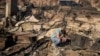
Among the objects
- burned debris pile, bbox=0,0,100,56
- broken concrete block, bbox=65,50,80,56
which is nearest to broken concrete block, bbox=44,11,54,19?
burned debris pile, bbox=0,0,100,56

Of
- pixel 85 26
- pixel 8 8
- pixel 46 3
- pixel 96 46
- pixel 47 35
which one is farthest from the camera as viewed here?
pixel 46 3

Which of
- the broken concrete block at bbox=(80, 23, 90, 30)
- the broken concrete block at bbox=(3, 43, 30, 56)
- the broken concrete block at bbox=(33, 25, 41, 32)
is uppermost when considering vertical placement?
the broken concrete block at bbox=(3, 43, 30, 56)

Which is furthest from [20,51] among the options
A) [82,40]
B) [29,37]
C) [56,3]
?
[56,3]

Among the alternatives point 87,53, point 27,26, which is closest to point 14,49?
point 87,53

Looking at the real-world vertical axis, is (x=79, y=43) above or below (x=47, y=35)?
above

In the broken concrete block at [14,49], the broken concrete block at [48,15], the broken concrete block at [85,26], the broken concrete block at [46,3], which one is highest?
the broken concrete block at [14,49]

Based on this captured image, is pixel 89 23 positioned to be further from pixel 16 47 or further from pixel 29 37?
pixel 16 47

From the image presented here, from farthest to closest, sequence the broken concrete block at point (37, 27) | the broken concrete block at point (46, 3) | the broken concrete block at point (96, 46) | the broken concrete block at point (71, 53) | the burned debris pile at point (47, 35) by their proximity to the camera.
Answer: the broken concrete block at point (46, 3) → the broken concrete block at point (37, 27) → the broken concrete block at point (96, 46) → the burned debris pile at point (47, 35) → the broken concrete block at point (71, 53)

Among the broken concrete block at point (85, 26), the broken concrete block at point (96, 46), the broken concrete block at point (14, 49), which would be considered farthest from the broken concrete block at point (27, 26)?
the broken concrete block at point (96, 46)

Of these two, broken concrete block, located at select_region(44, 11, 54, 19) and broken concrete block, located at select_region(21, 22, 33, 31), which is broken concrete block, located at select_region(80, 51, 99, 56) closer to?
broken concrete block, located at select_region(21, 22, 33, 31)

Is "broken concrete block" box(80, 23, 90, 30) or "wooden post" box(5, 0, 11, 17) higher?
"wooden post" box(5, 0, 11, 17)

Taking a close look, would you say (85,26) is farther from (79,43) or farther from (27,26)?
(79,43)

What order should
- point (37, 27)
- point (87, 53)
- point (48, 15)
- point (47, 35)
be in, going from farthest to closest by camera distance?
point (48, 15)
point (37, 27)
point (47, 35)
point (87, 53)

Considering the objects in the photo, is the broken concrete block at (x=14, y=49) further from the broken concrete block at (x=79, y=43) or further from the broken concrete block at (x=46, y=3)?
the broken concrete block at (x=46, y=3)
